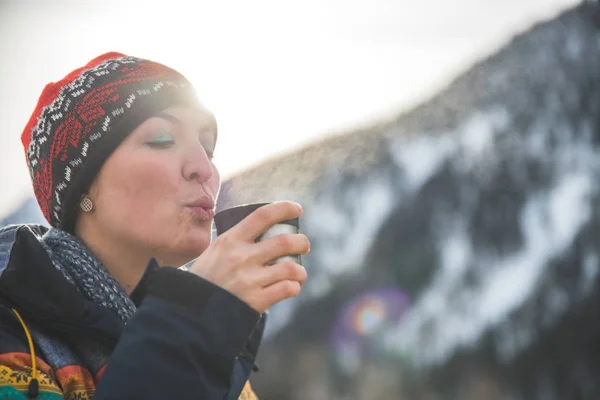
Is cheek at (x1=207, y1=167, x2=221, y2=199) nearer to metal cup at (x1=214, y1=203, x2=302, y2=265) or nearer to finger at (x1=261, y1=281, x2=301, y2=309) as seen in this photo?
metal cup at (x1=214, y1=203, x2=302, y2=265)

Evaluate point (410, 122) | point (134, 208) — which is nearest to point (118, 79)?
point (134, 208)

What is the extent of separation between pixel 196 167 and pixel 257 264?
644 mm

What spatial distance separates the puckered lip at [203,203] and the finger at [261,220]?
50cm

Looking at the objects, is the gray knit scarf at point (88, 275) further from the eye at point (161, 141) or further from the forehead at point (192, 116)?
the forehead at point (192, 116)

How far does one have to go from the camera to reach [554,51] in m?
17.7

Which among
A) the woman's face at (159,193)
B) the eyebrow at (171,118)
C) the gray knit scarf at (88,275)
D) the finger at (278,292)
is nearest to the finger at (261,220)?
the finger at (278,292)

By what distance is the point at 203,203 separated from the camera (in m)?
1.62

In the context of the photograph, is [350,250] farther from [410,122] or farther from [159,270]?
[159,270]

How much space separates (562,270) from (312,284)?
29.7 feet

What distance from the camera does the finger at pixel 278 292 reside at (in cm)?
109

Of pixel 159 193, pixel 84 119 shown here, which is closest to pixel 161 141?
pixel 159 193

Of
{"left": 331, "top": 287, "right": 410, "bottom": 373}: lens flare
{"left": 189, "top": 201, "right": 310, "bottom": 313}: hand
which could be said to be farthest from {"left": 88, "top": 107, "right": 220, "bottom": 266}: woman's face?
{"left": 331, "top": 287, "right": 410, "bottom": 373}: lens flare

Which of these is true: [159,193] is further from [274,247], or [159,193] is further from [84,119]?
[274,247]

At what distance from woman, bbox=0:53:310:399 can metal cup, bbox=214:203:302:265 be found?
27 millimetres
